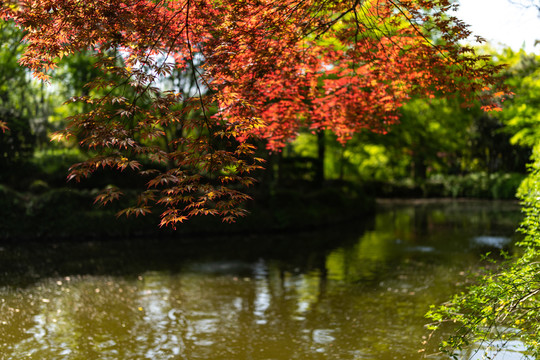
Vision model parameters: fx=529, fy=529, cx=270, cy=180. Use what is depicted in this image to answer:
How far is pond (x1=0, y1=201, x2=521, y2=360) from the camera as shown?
700 cm

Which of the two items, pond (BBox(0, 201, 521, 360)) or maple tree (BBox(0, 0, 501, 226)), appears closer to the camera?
maple tree (BBox(0, 0, 501, 226))

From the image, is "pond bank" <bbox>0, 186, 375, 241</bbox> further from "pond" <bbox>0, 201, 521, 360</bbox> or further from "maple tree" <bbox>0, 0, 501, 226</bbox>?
"maple tree" <bbox>0, 0, 501, 226</bbox>

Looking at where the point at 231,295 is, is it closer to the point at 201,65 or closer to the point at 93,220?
the point at 201,65

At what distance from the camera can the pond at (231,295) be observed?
700cm

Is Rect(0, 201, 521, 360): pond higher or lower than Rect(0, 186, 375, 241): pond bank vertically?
lower

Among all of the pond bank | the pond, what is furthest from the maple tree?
the pond bank

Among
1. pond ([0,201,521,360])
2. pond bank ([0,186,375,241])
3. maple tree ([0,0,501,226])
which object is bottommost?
pond ([0,201,521,360])

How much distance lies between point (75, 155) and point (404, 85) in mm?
17803

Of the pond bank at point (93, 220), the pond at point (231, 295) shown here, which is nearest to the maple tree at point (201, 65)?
the pond at point (231, 295)

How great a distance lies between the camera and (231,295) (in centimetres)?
970

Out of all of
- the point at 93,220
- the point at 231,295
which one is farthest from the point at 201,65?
the point at 93,220

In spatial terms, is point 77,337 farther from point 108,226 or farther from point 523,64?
point 523,64

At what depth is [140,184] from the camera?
23594 mm

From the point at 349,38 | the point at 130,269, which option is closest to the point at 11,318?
the point at 130,269
